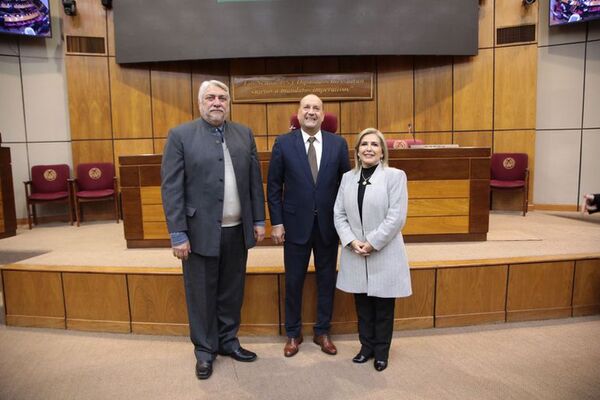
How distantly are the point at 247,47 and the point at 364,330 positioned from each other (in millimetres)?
4772

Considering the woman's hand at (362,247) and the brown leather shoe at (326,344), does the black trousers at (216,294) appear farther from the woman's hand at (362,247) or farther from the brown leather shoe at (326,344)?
the woman's hand at (362,247)

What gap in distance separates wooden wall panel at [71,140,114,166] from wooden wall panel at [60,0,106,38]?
5.13ft

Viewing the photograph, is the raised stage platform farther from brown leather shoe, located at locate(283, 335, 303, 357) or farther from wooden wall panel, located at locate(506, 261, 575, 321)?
brown leather shoe, located at locate(283, 335, 303, 357)

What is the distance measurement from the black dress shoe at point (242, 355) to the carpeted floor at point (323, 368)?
0.11ft

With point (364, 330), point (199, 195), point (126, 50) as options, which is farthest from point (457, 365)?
point (126, 50)

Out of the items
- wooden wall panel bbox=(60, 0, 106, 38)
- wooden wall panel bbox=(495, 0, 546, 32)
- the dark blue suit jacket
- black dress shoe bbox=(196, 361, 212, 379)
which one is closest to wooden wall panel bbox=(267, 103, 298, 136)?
wooden wall panel bbox=(60, 0, 106, 38)

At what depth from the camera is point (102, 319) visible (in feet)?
10.1

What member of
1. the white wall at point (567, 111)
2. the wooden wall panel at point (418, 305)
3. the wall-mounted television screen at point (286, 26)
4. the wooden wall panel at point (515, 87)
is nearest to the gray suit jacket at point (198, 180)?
the wooden wall panel at point (418, 305)

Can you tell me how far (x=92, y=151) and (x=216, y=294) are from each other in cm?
497

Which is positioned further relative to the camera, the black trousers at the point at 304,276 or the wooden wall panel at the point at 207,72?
the wooden wall panel at the point at 207,72

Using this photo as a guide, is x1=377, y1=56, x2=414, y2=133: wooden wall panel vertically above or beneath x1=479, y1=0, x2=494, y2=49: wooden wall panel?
beneath

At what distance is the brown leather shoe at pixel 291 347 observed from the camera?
261cm

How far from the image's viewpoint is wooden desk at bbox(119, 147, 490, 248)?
435cm

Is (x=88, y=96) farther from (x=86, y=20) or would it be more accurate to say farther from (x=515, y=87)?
(x=515, y=87)
